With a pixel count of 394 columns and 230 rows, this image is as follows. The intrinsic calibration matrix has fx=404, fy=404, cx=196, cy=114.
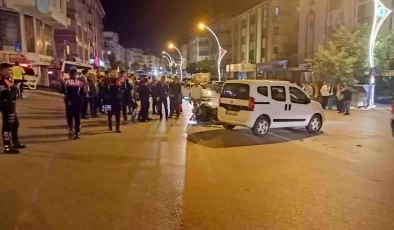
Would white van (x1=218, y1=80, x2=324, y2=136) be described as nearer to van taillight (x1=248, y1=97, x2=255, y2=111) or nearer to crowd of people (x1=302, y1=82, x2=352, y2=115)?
van taillight (x1=248, y1=97, x2=255, y2=111)

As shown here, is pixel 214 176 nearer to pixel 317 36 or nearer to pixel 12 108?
pixel 12 108

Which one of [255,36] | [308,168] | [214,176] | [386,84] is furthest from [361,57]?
[255,36]

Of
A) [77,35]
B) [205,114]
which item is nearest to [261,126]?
[205,114]

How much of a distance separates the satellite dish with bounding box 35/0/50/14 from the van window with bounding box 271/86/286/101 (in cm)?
2870

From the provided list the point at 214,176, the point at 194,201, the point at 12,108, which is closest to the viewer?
the point at 194,201

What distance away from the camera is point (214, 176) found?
7.50 m

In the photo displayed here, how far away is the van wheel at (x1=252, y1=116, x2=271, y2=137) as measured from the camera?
1246 centimetres

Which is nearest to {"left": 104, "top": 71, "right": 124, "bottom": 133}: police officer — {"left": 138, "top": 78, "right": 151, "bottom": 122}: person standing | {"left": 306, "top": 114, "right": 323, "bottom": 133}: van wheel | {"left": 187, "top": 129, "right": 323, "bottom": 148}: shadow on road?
{"left": 187, "top": 129, "right": 323, "bottom": 148}: shadow on road

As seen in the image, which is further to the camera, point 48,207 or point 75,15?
point 75,15

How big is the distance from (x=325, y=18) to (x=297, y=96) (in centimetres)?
3038

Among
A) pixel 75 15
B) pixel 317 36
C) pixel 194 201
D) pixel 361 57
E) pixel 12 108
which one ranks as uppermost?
pixel 75 15

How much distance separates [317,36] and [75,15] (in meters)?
31.6

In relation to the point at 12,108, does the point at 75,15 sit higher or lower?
higher

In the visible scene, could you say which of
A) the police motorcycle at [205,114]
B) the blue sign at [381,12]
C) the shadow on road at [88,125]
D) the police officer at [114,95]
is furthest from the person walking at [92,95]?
the blue sign at [381,12]
